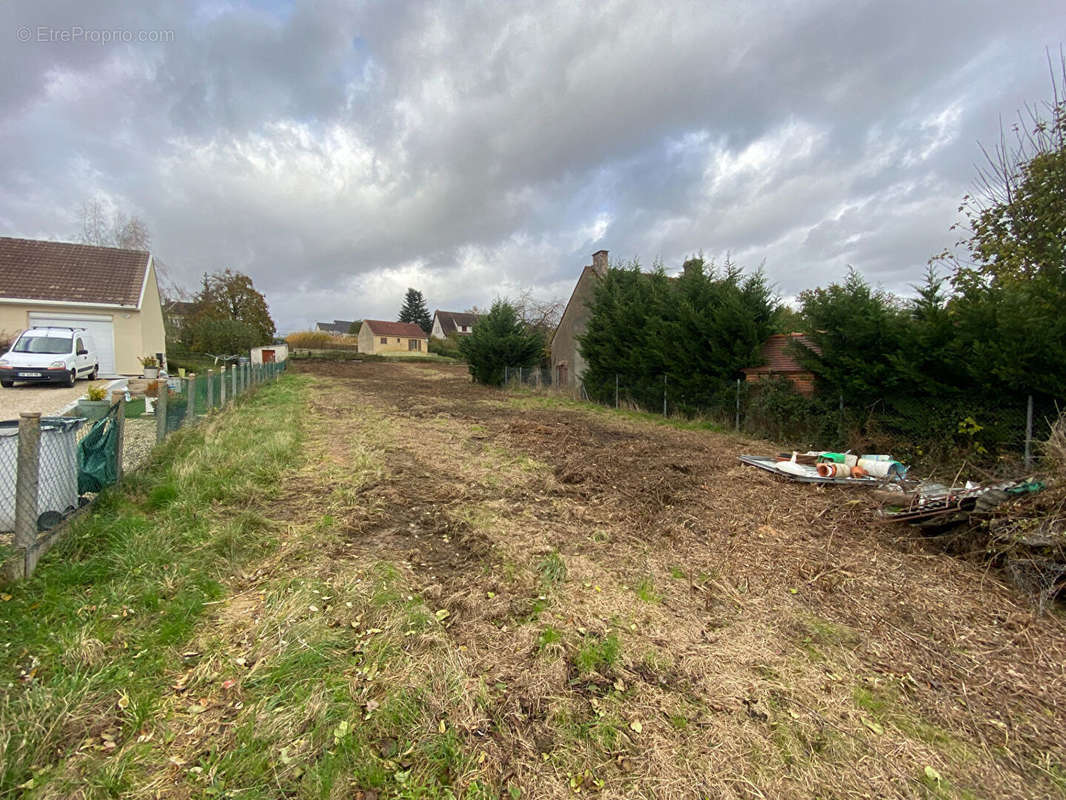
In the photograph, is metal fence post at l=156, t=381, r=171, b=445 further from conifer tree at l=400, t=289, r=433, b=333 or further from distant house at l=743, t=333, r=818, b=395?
conifer tree at l=400, t=289, r=433, b=333

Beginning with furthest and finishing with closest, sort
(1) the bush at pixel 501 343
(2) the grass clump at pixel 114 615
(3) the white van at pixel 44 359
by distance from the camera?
(1) the bush at pixel 501 343, (3) the white van at pixel 44 359, (2) the grass clump at pixel 114 615

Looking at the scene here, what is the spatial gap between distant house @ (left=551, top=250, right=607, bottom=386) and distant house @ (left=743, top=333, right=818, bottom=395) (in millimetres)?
10102

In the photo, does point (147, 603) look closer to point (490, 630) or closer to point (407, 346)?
point (490, 630)

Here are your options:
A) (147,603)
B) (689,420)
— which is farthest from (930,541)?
(689,420)

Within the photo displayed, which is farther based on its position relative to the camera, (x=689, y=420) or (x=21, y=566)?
(x=689, y=420)

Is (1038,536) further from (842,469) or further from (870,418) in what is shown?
(870,418)

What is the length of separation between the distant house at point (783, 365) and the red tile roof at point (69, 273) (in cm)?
2147

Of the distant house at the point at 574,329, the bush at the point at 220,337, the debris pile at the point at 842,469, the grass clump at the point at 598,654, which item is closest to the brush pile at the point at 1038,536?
the debris pile at the point at 842,469

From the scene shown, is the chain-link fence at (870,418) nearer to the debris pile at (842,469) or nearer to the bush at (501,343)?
the debris pile at (842,469)

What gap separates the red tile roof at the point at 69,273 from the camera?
54.2ft

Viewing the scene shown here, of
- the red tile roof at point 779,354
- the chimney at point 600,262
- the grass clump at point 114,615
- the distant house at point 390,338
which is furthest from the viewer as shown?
the distant house at point 390,338

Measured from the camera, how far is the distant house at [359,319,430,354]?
5962 centimetres

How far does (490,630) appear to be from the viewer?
310 cm

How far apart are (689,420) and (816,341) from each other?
4.43 metres
